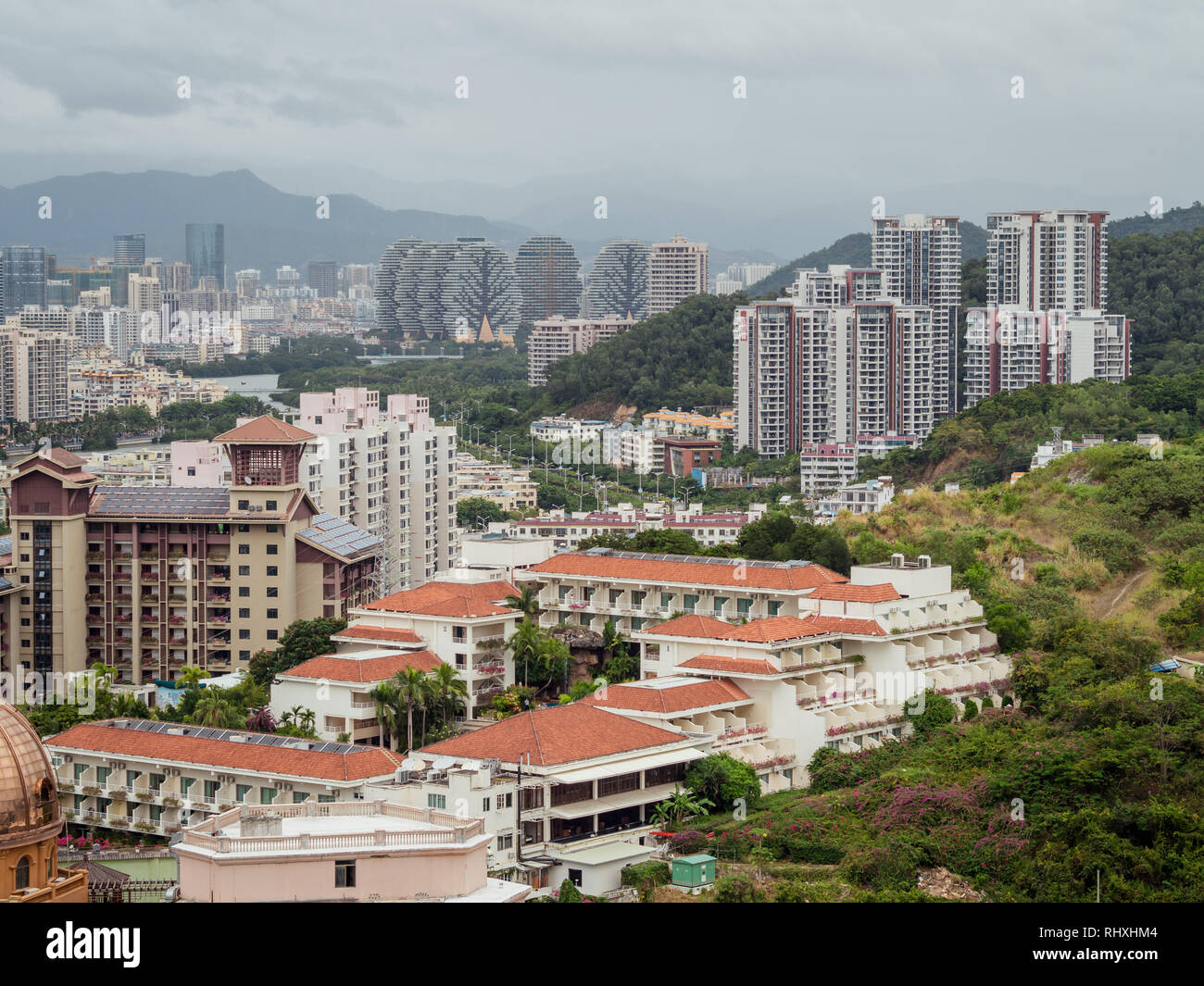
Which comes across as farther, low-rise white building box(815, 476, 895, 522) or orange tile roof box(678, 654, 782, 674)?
low-rise white building box(815, 476, 895, 522)

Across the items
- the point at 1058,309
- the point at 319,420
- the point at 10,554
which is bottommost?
the point at 10,554

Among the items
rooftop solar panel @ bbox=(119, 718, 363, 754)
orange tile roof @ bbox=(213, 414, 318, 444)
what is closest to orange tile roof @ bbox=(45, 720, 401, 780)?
rooftop solar panel @ bbox=(119, 718, 363, 754)

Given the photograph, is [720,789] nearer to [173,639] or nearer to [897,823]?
[897,823]

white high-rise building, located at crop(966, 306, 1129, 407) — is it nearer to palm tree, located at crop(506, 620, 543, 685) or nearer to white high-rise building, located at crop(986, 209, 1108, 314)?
white high-rise building, located at crop(986, 209, 1108, 314)

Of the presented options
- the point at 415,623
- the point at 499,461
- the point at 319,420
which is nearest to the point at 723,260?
the point at 499,461

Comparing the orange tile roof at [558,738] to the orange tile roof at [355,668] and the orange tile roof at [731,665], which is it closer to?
the orange tile roof at [731,665]

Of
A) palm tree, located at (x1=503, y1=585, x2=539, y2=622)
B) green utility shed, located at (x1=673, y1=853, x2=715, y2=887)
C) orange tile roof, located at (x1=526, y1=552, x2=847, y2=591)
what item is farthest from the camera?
palm tree, located at (x1=503, y1=585, x2=539, y2=622)
